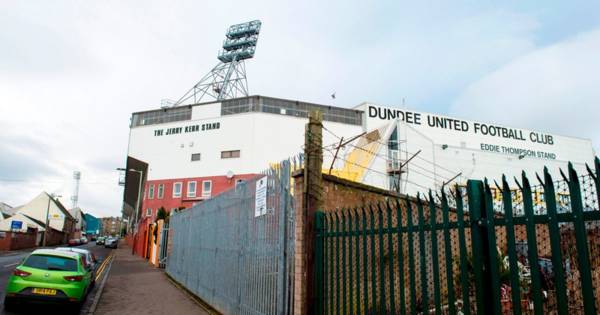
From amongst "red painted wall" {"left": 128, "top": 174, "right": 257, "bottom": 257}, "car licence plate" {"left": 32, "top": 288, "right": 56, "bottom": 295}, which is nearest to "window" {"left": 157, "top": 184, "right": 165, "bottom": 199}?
"red painted wall" {"left": 128, "top": 174, "right": 257, "bottom": 257}

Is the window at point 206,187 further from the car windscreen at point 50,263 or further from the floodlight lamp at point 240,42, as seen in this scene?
the car windscreen at point 50,263

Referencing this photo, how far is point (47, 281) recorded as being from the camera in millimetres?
9086

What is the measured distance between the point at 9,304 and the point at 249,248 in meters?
5.98

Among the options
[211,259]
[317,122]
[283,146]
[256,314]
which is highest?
[283,146]

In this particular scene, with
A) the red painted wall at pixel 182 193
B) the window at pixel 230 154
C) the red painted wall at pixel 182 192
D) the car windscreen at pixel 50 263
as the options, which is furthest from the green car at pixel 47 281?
the window at pixel 230 154

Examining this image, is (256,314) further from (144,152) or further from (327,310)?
(144,152)

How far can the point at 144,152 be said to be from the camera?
4594cm

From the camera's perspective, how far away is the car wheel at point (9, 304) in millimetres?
8964

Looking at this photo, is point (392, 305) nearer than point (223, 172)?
Yes

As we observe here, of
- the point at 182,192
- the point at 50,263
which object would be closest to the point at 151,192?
the point at 182,192

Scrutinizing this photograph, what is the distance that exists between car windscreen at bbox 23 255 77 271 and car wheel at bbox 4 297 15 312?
78 centimetres

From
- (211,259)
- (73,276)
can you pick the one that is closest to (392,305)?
(211,259)

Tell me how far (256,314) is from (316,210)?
2.28 metres

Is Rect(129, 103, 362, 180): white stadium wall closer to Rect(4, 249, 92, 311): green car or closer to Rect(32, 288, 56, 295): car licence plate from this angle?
Rect(4, 249, 92, 311): green car
